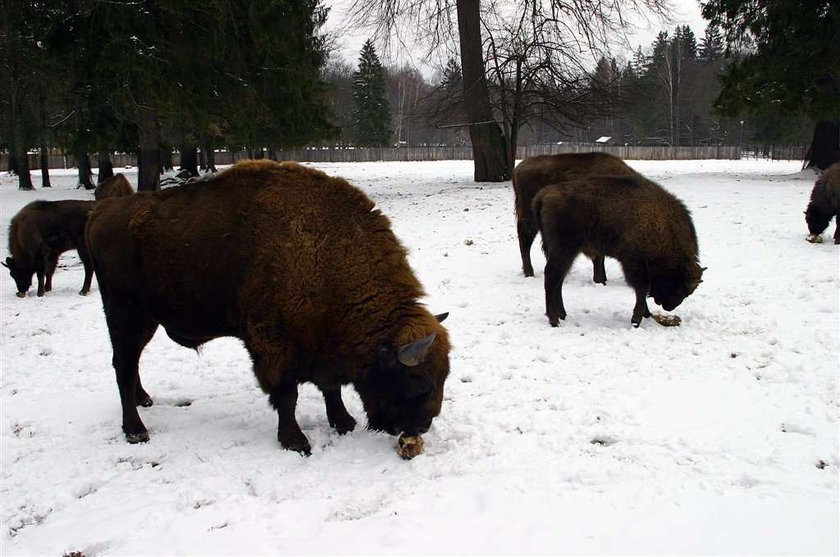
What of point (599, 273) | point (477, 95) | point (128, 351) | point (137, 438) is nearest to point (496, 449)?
point (137, 438)

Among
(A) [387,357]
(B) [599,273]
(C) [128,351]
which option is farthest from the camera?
(B) [599,273]

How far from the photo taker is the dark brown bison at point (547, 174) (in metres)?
9.51

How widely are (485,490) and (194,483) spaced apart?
6.62 ft

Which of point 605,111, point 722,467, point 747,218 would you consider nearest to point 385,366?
point 722,467

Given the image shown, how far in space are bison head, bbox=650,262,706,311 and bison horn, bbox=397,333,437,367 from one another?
4.34 metres

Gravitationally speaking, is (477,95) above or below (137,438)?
above

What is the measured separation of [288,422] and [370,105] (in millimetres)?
67089

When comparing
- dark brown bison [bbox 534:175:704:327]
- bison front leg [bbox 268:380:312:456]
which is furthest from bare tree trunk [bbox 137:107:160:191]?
bison front leg [bbox 268:380:312:456]

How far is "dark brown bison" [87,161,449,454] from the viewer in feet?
14.1

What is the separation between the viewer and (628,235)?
24.2ft

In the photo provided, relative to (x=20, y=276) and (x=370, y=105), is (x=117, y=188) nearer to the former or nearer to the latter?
(x=20, y=276)

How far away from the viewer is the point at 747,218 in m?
13.5

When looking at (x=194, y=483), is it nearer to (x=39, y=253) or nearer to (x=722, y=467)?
(x=722, y=467)

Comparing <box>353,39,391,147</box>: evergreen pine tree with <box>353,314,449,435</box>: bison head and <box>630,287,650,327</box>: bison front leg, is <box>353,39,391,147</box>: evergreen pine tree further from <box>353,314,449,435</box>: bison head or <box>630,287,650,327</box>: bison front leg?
<box>353,314,449,435</box>: bison head
